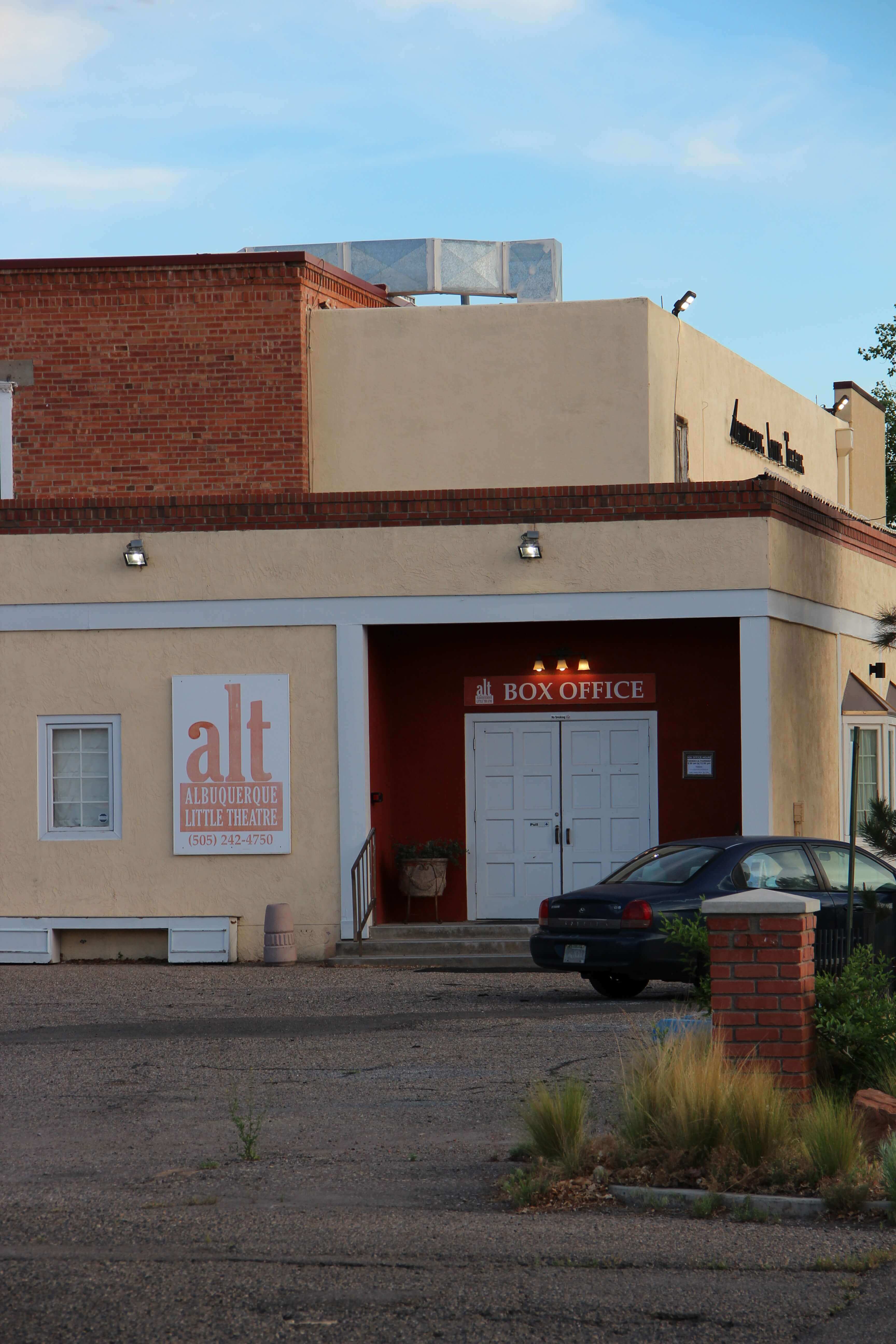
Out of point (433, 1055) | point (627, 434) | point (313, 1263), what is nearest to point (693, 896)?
point (433, 1055)

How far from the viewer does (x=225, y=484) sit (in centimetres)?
2208

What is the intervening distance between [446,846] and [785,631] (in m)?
4.61

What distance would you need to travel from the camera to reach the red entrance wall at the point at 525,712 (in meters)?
19.7

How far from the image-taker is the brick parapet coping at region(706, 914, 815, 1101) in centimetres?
833

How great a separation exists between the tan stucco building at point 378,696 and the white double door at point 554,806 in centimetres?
3

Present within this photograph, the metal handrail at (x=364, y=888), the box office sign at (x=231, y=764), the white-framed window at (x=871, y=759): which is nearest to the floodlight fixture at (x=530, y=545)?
the box office sign at (x=231, y=764)

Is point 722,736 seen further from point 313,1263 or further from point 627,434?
point 313,1263

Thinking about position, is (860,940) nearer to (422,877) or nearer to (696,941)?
(696,941)

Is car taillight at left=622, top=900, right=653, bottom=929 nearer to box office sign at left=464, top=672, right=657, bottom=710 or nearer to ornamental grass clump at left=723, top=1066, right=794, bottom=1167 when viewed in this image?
ornamental grass clump at left=723, top=1066, right=794, bottom=1167

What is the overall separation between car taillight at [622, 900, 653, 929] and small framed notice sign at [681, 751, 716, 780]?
5.94 m

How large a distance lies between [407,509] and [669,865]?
5.75 m

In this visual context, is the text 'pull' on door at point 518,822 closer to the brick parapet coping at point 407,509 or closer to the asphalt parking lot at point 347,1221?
the brick parapet coping at point 407,509

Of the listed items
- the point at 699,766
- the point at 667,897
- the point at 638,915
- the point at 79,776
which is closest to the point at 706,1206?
the point at 638,915

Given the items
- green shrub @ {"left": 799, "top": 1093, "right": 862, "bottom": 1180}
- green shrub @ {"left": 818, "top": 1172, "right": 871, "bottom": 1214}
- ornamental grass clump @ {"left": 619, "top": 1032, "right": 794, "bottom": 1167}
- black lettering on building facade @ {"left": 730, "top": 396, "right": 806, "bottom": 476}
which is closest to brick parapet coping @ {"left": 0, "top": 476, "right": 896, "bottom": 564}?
black lettering on building facade @ {"left": 730, "top": 396, "right": 806, "bottom": 476}
